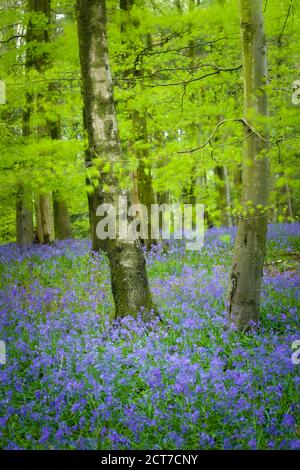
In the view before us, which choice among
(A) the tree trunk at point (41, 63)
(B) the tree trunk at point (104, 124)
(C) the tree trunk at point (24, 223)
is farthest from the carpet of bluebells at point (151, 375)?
(C) the tree trunk at point (24, 223)

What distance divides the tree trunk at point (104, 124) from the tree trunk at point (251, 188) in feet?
4.09

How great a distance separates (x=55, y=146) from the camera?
9664 mm

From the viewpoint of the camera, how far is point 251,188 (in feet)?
17.2

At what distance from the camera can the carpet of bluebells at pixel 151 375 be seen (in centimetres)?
332

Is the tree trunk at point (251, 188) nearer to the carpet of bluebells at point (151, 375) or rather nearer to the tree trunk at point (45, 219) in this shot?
the carpet of bluebells at point (151, 375)

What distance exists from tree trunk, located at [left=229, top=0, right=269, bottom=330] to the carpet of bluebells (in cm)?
41

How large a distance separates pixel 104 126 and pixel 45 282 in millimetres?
4486

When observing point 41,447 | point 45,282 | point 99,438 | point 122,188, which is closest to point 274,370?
point 99,438

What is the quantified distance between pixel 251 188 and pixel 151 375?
260cm

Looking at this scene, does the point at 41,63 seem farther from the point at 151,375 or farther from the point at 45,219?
the point at 151,375

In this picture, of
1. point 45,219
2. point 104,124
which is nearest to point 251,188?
point 104,124

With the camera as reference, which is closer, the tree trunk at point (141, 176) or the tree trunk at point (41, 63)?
the tree trunk at point (141, 176)
